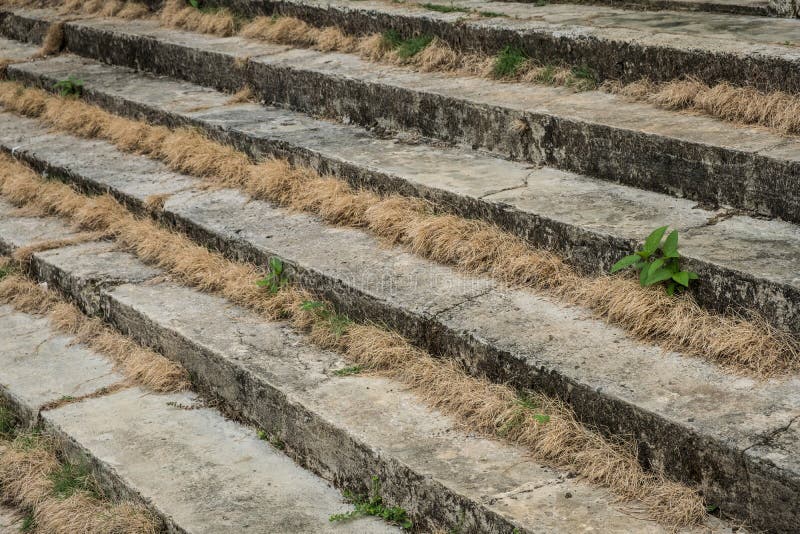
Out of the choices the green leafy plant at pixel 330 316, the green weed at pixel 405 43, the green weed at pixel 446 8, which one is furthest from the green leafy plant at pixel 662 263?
the green weed at pixel 446 8

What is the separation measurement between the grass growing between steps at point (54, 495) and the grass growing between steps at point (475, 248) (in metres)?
1.53

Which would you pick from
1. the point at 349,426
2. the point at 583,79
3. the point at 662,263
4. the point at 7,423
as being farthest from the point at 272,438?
the point at 583,79

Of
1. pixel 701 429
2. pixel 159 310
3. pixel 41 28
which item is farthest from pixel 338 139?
pixel 41 28

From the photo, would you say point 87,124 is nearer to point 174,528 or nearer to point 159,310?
point 159,310

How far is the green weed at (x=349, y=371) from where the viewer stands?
373 centimetres

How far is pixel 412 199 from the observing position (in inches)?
177

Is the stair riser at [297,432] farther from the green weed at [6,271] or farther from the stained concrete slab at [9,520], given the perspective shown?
the green weed at [6,271]

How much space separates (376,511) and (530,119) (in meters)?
2.10

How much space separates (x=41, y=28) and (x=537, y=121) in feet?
17.9

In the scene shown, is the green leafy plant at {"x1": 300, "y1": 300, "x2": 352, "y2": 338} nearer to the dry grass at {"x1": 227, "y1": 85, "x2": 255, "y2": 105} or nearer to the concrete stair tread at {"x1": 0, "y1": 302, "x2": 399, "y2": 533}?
the concrete stair tread at {"x1": 0, "y1": 302, "x2": 399, "y2": 533}

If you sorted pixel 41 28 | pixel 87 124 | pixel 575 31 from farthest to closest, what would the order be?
pixel 41 28, pixel 87 124, pixel 575 31

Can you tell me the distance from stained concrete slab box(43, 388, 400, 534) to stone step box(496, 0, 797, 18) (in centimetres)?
336

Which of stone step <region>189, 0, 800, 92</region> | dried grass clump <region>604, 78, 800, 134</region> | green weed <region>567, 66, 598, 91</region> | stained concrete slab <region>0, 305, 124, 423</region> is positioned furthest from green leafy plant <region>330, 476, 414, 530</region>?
green weed <region>567, 66, 598, 91</region>

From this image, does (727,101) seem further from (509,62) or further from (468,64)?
(468,64)
